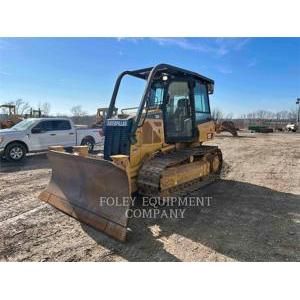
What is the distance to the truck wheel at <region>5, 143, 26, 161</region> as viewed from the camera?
10.7 m

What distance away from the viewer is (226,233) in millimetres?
4367

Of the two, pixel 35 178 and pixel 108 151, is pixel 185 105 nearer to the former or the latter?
pixel 108 151

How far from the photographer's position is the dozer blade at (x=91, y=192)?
4304 millimetres

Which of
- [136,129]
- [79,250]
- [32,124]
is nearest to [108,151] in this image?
[136,129]

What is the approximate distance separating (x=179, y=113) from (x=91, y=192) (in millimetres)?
2723

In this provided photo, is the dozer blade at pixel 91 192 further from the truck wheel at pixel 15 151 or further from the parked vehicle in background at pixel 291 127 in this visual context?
the parked vehicle in background at pixel 291 127

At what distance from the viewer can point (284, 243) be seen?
13.3 ft

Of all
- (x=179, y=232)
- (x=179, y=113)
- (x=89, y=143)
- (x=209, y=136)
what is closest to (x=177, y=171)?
(x=179, y=113)

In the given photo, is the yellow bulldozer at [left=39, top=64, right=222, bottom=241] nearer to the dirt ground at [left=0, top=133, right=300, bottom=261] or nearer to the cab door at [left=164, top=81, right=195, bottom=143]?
the cab door at [left=164, top=81, right=195, bottom=143]

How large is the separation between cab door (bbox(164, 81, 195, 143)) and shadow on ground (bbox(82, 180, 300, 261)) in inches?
→ 62.6

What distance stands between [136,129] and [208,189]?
2.53 m
